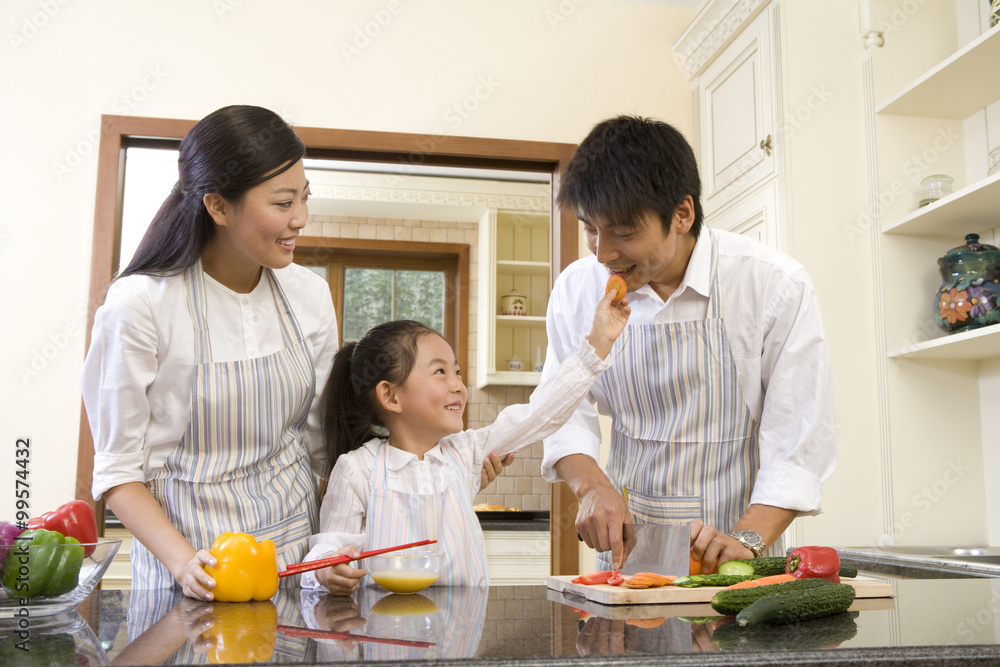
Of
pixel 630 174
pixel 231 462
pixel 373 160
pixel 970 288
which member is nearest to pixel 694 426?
pixel 630 174

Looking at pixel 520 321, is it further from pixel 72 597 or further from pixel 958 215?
pixel 72 597

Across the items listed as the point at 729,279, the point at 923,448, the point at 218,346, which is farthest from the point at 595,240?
the point at 923,448

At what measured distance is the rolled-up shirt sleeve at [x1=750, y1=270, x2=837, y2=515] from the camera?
1532 mm

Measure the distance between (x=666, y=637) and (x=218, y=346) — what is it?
91 cm

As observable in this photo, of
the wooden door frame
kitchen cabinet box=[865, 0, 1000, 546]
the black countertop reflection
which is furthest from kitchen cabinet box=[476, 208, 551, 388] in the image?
the black countertop reflection

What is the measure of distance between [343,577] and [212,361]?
1.50 feet

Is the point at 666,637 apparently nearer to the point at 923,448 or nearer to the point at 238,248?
the point at 238,248

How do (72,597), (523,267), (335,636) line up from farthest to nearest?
(523,267) < (72,597) < (335,636)

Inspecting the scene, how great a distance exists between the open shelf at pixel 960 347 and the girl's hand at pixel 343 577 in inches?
74.4

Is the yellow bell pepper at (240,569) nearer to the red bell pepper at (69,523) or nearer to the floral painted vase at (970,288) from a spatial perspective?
the red bell pepper at (69,523)

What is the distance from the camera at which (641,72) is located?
3504 mm

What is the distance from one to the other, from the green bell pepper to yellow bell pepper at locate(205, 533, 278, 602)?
0.20 meters

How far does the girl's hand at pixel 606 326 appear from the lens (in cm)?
156

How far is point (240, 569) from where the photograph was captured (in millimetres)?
1100
